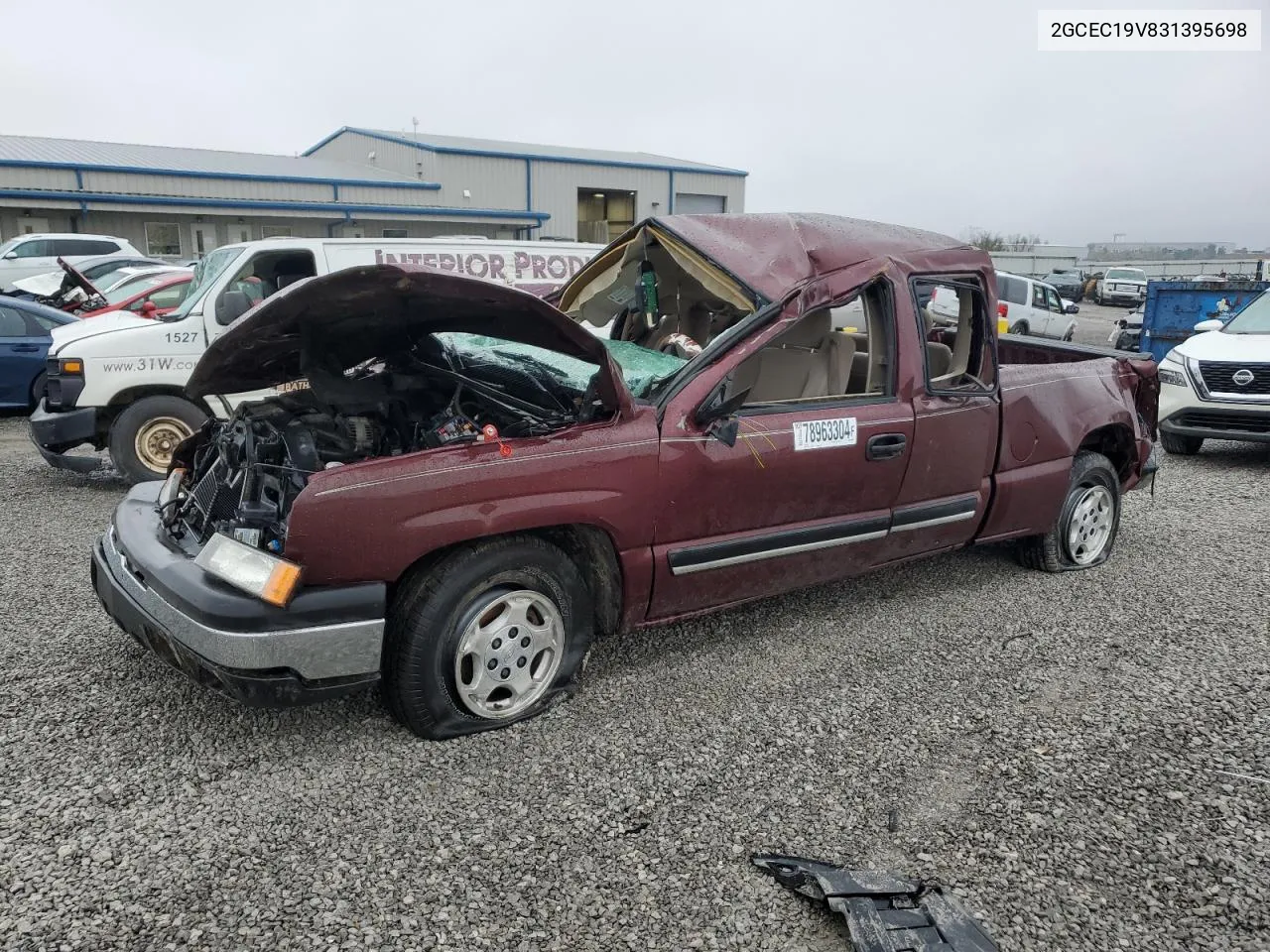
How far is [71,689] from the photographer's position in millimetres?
3699

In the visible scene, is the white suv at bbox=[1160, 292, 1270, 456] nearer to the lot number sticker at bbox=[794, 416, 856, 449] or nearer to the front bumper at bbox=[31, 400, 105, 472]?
the lot number sticker at bbox=[794, 416, 856, 449]

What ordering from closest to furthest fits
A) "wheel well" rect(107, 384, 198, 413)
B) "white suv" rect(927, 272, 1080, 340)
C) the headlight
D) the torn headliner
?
1. the headlight
2. the torn headliner
3. "wheel well" rect(107, 384, 198, 413)
4. "white suv" rect(927, 272, 1080, 340)

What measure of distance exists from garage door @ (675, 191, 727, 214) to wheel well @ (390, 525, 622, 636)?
36575 mm

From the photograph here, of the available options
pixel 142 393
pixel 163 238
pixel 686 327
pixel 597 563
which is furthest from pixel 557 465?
pixel 163 238

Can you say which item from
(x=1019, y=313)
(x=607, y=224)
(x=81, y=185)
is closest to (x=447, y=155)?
(x=607, y=224)

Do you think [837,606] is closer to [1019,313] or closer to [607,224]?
[1019,313]

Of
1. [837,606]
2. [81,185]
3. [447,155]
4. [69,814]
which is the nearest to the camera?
[69,814]

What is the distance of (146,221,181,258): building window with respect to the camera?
25.8 metres

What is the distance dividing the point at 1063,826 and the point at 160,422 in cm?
662

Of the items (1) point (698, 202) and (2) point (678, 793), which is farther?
(1) point (698, 202)

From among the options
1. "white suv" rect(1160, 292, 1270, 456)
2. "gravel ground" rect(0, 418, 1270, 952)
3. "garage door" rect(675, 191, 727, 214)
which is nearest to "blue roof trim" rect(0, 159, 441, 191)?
"garage door" rect(675, 191, 727, 214)

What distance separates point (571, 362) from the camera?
4090 millimetres

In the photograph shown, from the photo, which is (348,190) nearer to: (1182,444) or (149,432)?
(149,432)

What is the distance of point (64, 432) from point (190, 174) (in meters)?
22.1
